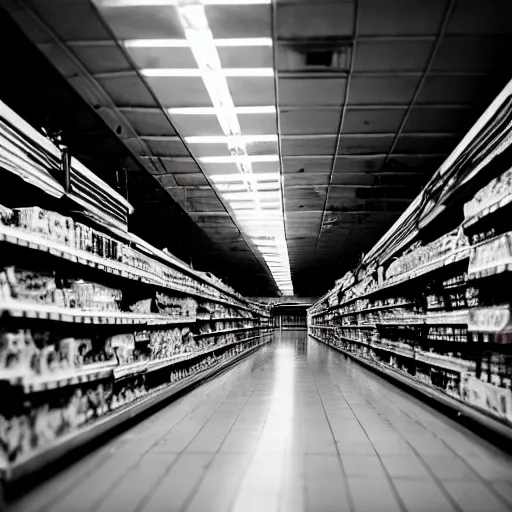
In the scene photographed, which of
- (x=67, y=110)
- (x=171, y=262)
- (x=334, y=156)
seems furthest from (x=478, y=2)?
(x=171, y=262)

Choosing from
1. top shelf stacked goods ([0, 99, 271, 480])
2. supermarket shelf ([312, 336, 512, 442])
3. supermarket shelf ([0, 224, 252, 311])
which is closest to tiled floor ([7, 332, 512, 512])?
supermarket shelf ([312, 336, 512, 442])

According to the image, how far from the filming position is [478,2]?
2848 millimetres

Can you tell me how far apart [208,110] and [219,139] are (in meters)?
0.68

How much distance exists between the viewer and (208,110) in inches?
170

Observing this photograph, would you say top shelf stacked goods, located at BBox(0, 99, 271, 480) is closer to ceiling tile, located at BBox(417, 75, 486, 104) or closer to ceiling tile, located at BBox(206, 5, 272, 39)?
ceiling tile, located at BBox(206, 5, 272, 39)

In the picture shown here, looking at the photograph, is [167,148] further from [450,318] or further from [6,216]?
[450,318]

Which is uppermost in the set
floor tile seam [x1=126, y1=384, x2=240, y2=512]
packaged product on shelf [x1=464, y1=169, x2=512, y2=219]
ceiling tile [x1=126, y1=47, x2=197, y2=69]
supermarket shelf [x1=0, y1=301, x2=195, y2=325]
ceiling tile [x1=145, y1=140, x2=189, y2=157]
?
ceiling tile [x1=126, y1=47, x2=197, y2=69]

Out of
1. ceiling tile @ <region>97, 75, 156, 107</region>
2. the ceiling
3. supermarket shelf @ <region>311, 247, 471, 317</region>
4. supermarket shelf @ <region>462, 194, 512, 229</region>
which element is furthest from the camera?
ceiling tile @ <region>97, 75, 156, 107</region>

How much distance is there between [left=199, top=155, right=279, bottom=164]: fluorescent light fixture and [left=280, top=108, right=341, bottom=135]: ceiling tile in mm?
736

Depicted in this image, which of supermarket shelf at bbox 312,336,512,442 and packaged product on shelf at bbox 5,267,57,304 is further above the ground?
packaged product on shelf at bbox 5,267,57,304

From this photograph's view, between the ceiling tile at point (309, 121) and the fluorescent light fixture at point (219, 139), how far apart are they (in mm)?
214

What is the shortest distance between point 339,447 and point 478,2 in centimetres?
278

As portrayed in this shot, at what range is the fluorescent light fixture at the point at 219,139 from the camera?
16.2 feet

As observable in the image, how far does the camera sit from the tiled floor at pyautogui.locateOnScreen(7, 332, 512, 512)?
6.04 ft
